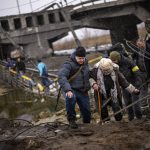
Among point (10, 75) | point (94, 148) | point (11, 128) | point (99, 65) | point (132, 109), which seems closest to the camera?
point (94, 148)

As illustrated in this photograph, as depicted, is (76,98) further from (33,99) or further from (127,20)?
(127,20)

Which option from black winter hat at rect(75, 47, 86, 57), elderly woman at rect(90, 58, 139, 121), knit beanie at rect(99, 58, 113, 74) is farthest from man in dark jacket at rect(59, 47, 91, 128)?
knit beanie at rect(99, 58, 113, 74)

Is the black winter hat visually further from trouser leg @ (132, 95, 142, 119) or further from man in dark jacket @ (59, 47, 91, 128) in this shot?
trouser leg @ (132, 95, 142, 119)

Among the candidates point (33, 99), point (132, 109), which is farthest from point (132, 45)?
point (33, 99)

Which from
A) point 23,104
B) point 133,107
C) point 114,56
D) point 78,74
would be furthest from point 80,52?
point 23,104

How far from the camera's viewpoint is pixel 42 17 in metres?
40.4

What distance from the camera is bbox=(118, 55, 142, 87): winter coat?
380 inches

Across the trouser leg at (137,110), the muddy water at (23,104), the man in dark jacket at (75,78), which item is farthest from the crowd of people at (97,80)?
the muddy water at (23,104)

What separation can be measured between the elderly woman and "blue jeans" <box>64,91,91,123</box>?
29 cm

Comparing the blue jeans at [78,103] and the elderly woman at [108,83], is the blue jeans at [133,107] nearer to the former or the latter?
the elderly woman at [108,83]

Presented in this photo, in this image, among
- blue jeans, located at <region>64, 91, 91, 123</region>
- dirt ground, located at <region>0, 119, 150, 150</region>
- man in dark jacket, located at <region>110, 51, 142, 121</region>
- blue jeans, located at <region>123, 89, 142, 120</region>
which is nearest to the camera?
dirt ground, located at <region>0, 119, 150, 150</region>

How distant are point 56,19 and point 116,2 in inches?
567

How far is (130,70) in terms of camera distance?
9742 millimetres

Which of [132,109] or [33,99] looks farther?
[33,99]
